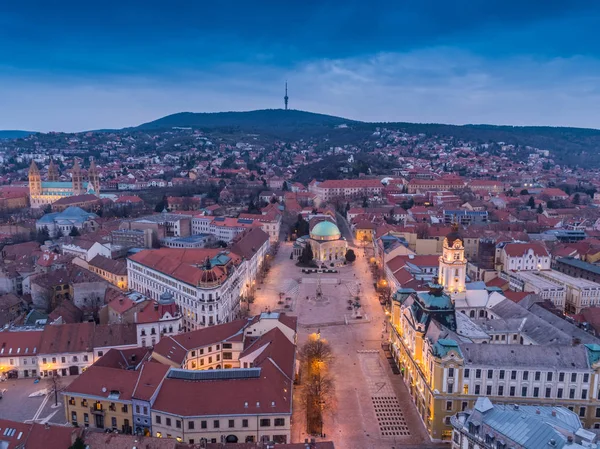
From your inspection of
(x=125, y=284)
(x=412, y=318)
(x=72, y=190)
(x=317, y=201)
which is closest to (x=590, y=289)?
(x=412, y=318)

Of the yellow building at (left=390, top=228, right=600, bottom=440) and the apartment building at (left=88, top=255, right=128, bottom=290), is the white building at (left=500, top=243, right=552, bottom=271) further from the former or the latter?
the apartment building at (left=88, top=255, right=128, bottom=290)

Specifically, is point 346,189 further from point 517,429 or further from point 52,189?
point 517,429

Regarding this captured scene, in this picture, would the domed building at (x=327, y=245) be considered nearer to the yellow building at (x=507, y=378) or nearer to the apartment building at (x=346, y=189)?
the yellow building at (x=507, y=378)

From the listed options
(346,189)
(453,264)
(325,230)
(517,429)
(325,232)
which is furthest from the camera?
(346,189)

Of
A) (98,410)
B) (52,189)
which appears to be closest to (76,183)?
(52,189)

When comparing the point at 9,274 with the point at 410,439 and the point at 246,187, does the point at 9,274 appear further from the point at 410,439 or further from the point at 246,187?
the point at 246,187

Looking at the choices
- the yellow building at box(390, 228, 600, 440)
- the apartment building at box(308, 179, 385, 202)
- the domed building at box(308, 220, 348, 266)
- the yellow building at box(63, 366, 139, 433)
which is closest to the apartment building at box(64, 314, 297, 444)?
the yellow building at box(63, 366, 139, 433)
